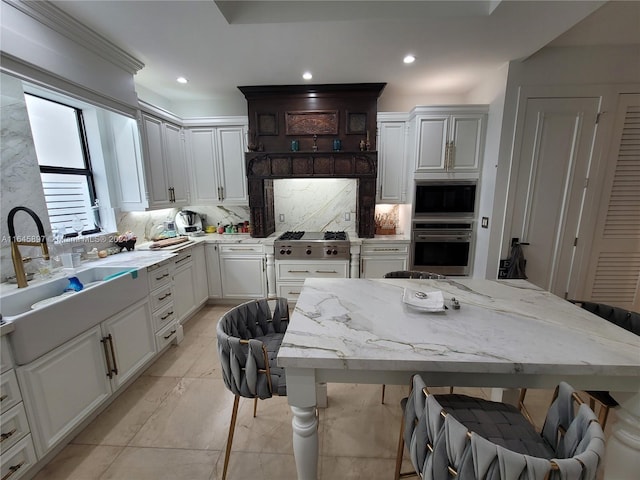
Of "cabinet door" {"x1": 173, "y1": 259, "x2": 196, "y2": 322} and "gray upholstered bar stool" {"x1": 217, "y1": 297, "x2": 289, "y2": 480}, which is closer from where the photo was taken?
"gray upholstered bar stool" {"x1": 217, "y1": 297, "x2": 289, "y2": 480}

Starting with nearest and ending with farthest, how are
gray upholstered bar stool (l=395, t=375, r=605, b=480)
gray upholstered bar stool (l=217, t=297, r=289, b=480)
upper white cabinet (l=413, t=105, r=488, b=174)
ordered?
gray upholstered bar stool (l=395, t=375, r=605, b=480)
gray upholstered bar stool (l=217, t=297, r=289, b=480)
upper white cabinet (l=413, t=105, r=488, b=174)

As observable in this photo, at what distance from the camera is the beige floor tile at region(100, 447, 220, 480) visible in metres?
1.44

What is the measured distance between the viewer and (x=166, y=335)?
8.05 feet

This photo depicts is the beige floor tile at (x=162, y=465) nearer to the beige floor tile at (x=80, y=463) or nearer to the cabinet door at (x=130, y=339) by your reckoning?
the beige floor tile at (x=80, y=463)

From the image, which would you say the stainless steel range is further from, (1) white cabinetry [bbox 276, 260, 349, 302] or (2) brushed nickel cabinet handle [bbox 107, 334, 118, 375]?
(2) brushed nickel cabinet handle [bbox 107, 334, 118, 375]

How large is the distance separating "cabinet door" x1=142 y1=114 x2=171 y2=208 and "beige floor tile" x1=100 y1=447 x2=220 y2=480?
212 centimetres

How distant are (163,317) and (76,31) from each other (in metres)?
2.29

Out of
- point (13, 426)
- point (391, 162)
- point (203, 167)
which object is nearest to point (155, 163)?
point (203, 167)

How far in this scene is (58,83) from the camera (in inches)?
72.4

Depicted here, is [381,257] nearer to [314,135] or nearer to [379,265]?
[379,265]

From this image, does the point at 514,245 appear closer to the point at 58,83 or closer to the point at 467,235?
the point at 467,235

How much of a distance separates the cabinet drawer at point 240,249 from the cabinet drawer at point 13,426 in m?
2.13

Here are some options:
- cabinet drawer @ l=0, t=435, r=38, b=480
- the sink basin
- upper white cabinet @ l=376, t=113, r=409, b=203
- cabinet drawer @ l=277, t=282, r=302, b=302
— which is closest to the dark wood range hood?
upper white cabinet @ l=376, t=113, r=409, b=203

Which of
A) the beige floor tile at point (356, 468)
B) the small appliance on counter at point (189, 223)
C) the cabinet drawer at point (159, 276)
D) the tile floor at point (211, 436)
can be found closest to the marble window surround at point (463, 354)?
the beige floor tile at point (356, 468)
